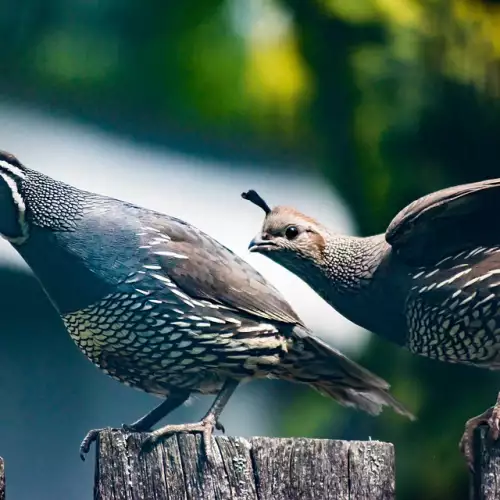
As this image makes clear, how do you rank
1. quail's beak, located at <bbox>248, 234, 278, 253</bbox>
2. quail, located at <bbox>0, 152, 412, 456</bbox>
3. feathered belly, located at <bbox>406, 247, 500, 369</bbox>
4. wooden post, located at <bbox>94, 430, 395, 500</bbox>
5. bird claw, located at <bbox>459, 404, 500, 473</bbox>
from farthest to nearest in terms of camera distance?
quail's beak, located at <bbox>248, 234, 278, 253</bbox>
feathered belly, located at <bbox>406, 247, 500, 369</bbox>
quail, located at <bbox>0, 152, 412, 456</bbox>
bird claw, located at <bbox>459, 404, 500, 473</bbox>
wooden post, located at <bbox>94, 430, 395, 500</bbox>

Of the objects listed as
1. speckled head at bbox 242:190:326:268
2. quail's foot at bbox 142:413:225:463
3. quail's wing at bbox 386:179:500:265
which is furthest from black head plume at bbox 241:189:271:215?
quail's foot at bbox 142:413:225:463

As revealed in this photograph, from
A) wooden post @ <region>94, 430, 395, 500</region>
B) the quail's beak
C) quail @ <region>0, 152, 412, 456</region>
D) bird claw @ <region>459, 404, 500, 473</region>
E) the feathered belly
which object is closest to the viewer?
wooden post @ <region>94, 430, 395, 500</region>

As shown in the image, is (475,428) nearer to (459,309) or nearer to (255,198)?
(459,309)

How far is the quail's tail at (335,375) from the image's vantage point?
2.27 meters

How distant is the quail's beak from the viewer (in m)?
2.47

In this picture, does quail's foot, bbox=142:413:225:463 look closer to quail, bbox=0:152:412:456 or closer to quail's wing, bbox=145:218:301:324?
quail, bbox=0:152:412:456

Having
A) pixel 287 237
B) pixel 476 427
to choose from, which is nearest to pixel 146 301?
pixel 287 237

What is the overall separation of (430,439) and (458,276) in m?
0.60

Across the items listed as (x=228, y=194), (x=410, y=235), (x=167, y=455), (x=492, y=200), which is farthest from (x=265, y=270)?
(x=167, y=455)

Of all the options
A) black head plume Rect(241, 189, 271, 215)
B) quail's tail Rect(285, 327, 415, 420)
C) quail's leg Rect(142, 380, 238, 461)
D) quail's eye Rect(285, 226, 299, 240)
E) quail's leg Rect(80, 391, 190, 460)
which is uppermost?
black head plume Rect(241, 189, 271, 215)

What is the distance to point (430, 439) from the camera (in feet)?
8.90

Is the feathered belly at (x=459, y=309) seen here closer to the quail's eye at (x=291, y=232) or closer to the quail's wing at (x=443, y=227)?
the quail's wing at (x=443, y=227)

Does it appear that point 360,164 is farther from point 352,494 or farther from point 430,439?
point 352,494

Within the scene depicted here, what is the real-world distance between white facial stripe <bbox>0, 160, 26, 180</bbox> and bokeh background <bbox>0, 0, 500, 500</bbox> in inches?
3.9
